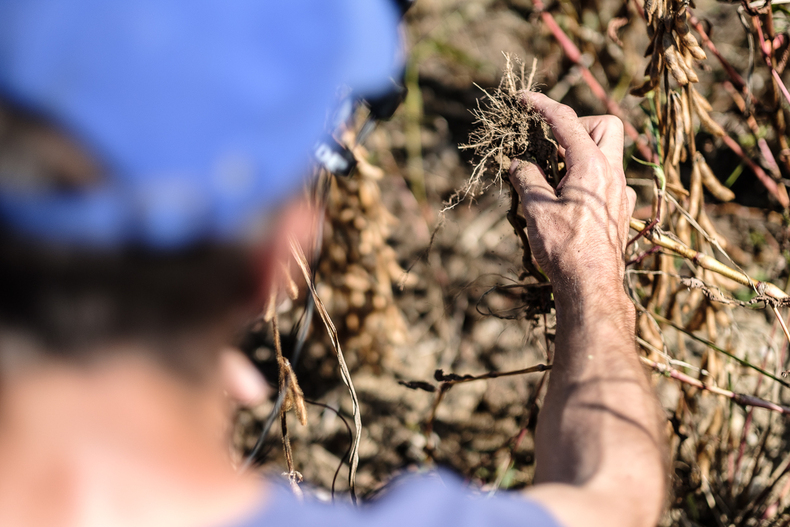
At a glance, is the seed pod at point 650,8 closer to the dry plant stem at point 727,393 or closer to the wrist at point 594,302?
the wrist at point 594,302

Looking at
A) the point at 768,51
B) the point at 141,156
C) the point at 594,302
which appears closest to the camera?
the point at 141,156

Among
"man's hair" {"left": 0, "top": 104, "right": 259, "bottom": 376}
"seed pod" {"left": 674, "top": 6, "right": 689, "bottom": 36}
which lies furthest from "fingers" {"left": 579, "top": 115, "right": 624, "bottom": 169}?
"man's hair" {"left": 0, "top": 104, "right": 259, "bottom": 376}

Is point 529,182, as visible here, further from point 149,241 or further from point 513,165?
point 149,241

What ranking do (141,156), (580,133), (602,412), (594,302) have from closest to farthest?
(141,156)
(602,412)
(594,302)
(580,133)

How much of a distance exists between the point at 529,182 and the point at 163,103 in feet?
2.27

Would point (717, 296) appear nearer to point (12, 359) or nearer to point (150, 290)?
point (150, 290)

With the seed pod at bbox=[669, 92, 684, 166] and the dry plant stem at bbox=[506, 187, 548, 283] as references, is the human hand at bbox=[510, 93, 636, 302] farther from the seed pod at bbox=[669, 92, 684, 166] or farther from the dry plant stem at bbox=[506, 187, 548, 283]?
the seed pod at bbox=[669, 92, 684, 166]

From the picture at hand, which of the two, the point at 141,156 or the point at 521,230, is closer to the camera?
the point at 141,156

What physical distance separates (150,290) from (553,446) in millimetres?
604

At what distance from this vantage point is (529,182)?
1.00m

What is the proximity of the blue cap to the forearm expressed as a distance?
53 centimetres

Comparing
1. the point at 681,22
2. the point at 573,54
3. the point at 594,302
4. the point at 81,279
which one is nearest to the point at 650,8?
the point at 681,22

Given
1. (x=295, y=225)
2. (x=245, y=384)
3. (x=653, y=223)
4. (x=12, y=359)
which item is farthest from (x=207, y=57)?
(x=653, y=223)

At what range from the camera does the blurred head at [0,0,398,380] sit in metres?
0.45
